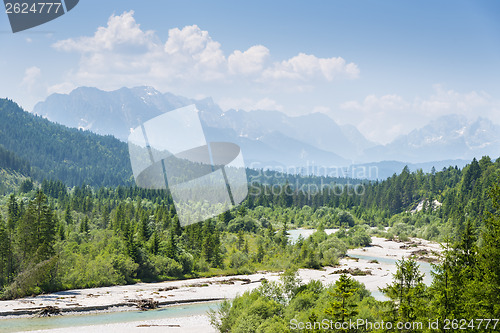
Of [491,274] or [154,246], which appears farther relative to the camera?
[154,246]

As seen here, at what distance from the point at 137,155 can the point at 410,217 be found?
16837cm

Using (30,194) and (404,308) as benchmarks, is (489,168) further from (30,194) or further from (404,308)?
(30,194)

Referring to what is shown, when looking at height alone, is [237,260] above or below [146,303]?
above

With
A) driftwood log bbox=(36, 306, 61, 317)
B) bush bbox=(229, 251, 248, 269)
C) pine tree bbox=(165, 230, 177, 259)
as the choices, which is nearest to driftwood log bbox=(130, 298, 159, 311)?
driftwood log bbox=(36, 306, 61, 317)

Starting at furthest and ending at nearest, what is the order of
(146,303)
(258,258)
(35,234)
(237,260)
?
(258,258) → (237,260) → (35,234) → (146,303)

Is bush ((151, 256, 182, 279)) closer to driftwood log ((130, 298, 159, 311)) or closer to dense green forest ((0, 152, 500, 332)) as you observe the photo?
dense green forest ((0, 152, 500, 332))

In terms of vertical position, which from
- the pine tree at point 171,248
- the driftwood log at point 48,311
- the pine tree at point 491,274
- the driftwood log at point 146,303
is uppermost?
the pine tree at point 491,274

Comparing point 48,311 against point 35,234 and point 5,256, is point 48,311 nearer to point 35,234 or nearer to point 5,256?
point 5,256

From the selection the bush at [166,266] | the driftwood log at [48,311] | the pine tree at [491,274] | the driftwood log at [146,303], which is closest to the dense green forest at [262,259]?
the pine tree at [491,274]

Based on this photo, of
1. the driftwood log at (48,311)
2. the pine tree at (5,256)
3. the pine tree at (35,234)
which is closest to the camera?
the driftwood log at (48,311)

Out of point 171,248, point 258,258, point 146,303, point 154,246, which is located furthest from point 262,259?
point 146,303

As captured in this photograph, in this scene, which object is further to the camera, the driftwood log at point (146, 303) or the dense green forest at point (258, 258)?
the driftwood log at point (146, 303)

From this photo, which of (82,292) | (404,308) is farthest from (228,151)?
(82,292)

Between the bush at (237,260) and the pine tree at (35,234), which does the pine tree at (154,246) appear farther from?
the pine tree at (35,234)
